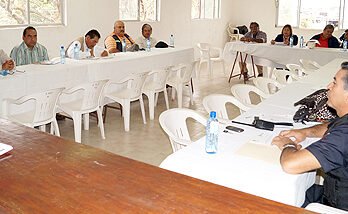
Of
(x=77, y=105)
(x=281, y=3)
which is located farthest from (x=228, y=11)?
(x=77, y=105)

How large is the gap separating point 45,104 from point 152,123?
6.20ft

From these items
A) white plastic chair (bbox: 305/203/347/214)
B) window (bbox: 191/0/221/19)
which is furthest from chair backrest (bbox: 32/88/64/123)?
window (bbox: 191/0/221/19)

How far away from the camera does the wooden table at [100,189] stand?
133 centimetres

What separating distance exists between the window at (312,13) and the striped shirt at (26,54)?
914 centimetres

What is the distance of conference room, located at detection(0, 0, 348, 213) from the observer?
4.76ft

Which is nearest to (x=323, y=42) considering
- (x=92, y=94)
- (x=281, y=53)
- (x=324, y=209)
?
(x=281, y=53)

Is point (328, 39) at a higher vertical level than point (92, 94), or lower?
higher

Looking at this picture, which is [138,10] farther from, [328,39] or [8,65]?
[8,65]

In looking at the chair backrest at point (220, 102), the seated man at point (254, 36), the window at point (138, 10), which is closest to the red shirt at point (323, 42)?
the seated man at point (254, 36)

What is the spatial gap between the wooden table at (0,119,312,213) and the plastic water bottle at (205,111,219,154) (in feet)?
2.11

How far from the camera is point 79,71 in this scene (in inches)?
199

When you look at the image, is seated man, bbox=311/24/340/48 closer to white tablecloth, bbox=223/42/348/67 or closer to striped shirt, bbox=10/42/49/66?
white tablecloth, bbox=223/42/348/67

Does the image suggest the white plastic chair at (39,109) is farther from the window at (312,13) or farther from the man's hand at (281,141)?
the window at (312,13)

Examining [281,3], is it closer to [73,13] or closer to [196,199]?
[73,13]
